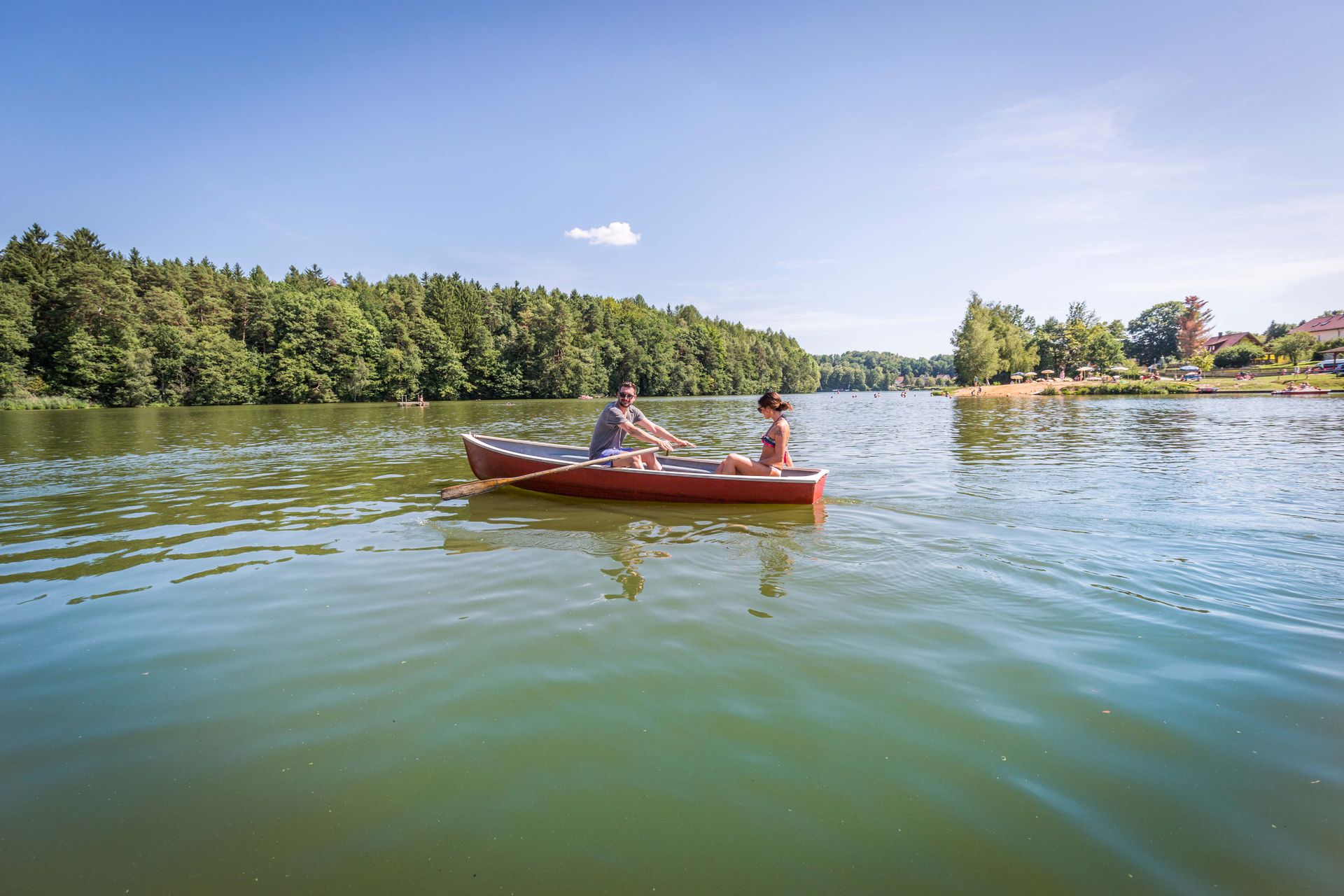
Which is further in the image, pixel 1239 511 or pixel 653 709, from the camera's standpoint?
pixel 1239 511

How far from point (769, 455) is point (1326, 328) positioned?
332 feet

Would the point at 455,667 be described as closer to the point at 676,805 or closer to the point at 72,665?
the point at 676,805

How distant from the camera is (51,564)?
6.23 metres

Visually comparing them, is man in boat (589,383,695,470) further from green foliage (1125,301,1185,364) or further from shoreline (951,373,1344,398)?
green foliage (1125,301,1185,364)

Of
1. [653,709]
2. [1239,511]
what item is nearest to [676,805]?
[653,709]

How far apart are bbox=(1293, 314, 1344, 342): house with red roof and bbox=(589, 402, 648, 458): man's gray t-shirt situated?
303ft

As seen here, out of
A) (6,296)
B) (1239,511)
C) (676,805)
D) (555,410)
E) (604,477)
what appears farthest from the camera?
(6,296)

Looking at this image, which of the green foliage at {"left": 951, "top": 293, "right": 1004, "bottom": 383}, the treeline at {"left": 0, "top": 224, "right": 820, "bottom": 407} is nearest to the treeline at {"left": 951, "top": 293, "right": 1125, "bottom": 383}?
the green foliage at {"left": 951, "top": 293, "right": 1004, "bottom": 383}

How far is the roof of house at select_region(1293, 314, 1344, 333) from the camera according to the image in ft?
233

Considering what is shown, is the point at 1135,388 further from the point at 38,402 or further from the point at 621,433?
the point at 38,402

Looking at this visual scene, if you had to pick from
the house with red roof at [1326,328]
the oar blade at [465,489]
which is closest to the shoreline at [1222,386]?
the house with red roof at [1326,328]

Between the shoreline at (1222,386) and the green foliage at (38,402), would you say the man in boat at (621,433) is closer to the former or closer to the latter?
the green foliage at (38,402)

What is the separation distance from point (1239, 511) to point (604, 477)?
8.55 metres

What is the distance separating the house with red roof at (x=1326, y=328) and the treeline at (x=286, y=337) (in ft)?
254
